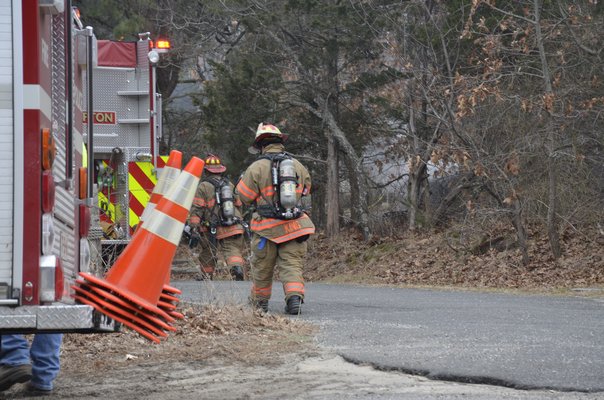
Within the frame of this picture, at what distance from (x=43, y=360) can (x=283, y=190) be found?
4763 millimetres

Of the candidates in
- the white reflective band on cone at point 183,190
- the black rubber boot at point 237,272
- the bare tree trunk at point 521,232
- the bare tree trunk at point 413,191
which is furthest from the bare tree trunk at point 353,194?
the white reflective band on cone at point 183,190

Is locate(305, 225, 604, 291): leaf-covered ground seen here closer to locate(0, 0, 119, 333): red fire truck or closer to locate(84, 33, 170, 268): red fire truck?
locate(84, 33, 170, 268): red fire truck

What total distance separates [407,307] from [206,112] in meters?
12.0

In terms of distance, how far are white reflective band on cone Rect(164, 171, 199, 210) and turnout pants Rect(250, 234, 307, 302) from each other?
4960mm

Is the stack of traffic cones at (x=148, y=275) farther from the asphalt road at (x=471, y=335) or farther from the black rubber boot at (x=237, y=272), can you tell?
the black rubber boot at (x=237, y=272)

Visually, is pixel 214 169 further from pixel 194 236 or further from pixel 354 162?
pixel 354 162

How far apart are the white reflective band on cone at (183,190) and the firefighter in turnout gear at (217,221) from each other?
1080 cm

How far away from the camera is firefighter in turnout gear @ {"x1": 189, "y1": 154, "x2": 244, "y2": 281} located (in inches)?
682

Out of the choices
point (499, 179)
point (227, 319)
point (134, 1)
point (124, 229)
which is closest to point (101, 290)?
point (227, 319)

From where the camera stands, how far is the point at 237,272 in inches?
685

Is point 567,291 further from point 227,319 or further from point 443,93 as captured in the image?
point 227,319

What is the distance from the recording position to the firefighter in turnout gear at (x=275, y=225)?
11.2 metres

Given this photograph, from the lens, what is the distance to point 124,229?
1405cm

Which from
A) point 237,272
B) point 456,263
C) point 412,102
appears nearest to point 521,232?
point 456,263
